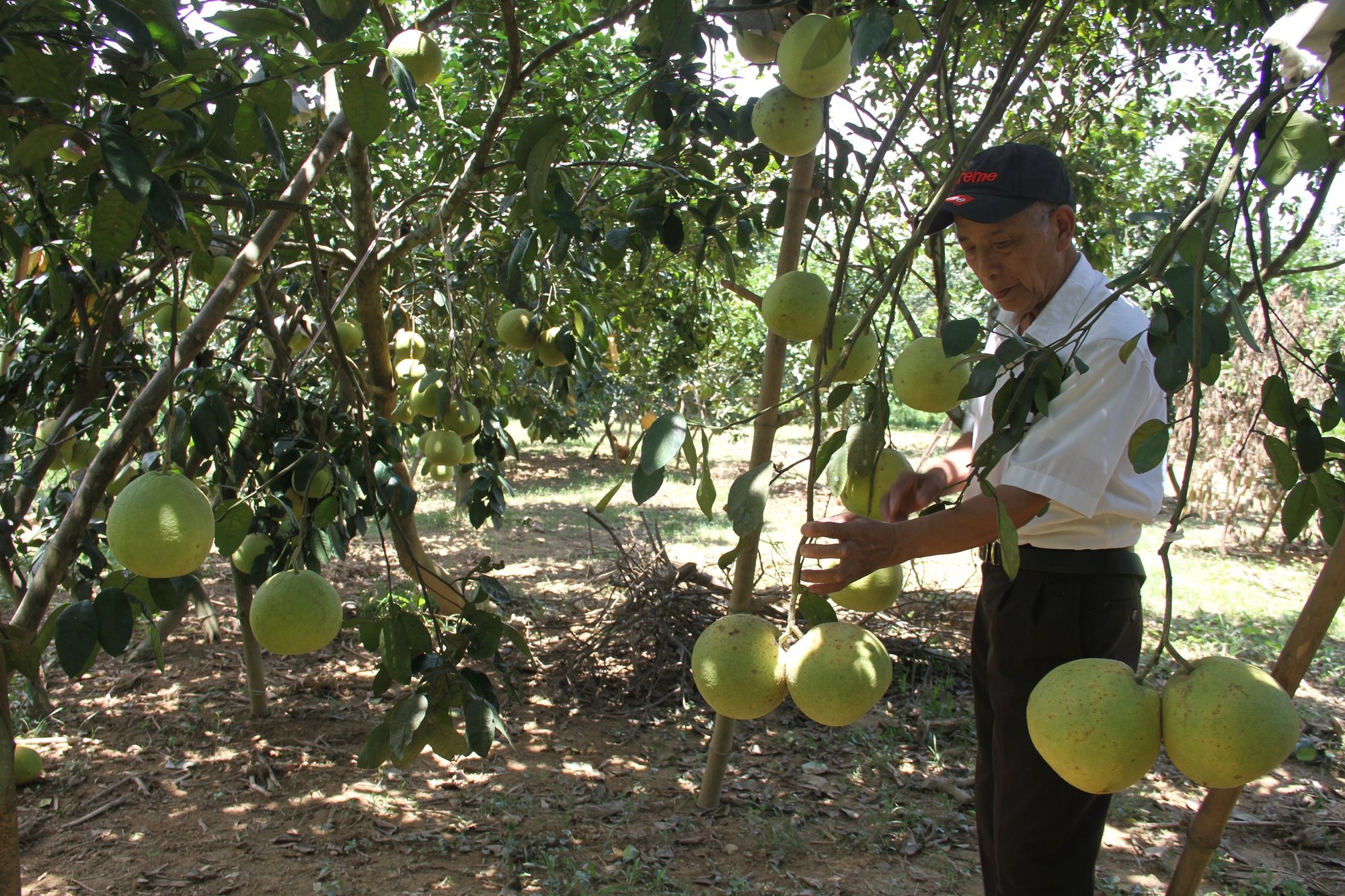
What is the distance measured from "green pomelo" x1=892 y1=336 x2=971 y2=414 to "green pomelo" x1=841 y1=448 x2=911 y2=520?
98 millimetres

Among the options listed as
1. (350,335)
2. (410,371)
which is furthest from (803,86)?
(350,335)

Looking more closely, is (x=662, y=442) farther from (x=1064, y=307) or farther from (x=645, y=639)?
(x=645, y=639)

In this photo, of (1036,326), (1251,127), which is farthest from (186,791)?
(1251,127)

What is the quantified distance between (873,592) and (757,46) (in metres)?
1.11

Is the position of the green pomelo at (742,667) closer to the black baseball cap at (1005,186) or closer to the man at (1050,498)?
the man at (1050,498)

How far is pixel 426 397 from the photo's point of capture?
2.91 m

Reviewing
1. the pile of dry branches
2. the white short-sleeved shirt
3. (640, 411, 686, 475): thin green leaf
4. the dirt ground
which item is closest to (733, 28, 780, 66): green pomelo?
the white short-sleeved shirt

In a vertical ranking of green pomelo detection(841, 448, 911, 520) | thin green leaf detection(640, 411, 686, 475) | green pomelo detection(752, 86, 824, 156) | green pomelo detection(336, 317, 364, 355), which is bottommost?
green pomelo detection(841, 448, 911, 520)

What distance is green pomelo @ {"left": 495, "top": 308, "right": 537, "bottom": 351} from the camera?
2812mm

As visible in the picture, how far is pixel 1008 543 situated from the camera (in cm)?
88

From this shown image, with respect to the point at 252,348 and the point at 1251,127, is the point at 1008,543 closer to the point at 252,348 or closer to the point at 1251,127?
the point at 1251,127

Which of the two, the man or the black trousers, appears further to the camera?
the black trousers

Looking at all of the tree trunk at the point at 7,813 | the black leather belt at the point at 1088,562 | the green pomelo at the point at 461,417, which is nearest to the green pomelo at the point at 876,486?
the black leather belt at the point at 1088,562

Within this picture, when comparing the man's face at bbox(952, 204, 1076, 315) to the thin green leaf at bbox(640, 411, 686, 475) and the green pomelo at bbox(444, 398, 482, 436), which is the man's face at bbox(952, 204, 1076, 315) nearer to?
the thin green leaf at bbox(640, 411, 686, 475)
